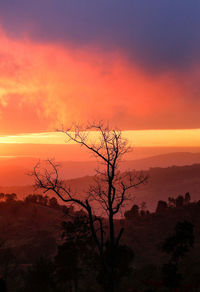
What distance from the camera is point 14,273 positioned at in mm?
67688

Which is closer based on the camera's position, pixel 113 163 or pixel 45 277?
pixel 113 163

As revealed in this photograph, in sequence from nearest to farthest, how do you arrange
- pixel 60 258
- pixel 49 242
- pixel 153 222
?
pixel 60 258, pixel 49 242, pixel 153 222

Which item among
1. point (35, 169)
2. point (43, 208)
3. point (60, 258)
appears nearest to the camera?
point (35, 169)

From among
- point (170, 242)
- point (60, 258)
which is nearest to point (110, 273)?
point (170, 242)

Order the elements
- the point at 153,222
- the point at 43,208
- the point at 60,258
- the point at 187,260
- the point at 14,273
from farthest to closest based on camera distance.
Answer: the point at 43,208
the point at 153,222
the point at 14,273
the point at 187,260
the point at 60,258

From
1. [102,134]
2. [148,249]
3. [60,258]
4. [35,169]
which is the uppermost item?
[102,134]

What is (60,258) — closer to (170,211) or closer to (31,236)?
(31,236)

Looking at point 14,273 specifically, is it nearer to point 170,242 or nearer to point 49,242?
point 49,242

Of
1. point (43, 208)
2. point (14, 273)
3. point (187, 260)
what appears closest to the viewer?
point (187, 260)

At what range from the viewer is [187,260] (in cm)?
6278

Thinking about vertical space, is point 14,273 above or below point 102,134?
below

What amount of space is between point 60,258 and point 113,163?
21054mm

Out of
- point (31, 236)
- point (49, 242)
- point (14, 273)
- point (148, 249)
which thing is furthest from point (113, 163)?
point (31, 236)

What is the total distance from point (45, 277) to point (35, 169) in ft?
61.3
